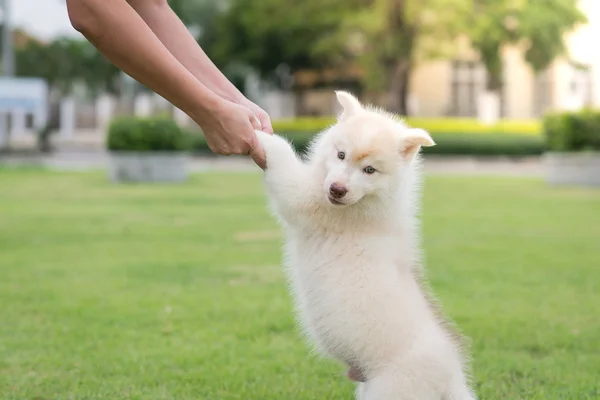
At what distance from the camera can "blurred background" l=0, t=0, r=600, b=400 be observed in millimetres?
4398

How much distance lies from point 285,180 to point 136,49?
71 cm

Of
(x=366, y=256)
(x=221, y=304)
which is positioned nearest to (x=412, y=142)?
(x=366, y=256)

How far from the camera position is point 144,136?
60.3 ft

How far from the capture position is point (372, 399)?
3.08m

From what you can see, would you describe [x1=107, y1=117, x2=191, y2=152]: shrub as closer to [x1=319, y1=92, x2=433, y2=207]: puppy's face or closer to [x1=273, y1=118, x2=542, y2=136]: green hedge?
[x1=273, y1=118, x2=542, y2=136]: green hedge

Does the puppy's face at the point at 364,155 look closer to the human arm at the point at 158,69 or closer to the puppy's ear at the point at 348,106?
the puppy's ear at the point at 348,106

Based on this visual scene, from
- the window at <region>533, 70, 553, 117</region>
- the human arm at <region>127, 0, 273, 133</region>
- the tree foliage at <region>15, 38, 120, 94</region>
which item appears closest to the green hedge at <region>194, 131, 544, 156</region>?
the window at <region>533, 70, 553, 117</region>

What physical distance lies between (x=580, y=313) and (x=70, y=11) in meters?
4.20

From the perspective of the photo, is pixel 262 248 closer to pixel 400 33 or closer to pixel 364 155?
pixel 364 155

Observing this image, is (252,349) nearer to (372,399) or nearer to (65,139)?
Result: (372,399)

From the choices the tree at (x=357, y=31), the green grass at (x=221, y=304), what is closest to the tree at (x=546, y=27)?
the tree at (x=357, y=31)

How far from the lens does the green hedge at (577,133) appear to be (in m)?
18.7

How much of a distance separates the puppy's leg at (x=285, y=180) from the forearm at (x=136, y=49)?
0.28 metres

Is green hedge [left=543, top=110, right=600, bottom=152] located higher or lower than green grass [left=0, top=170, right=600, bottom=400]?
higher
